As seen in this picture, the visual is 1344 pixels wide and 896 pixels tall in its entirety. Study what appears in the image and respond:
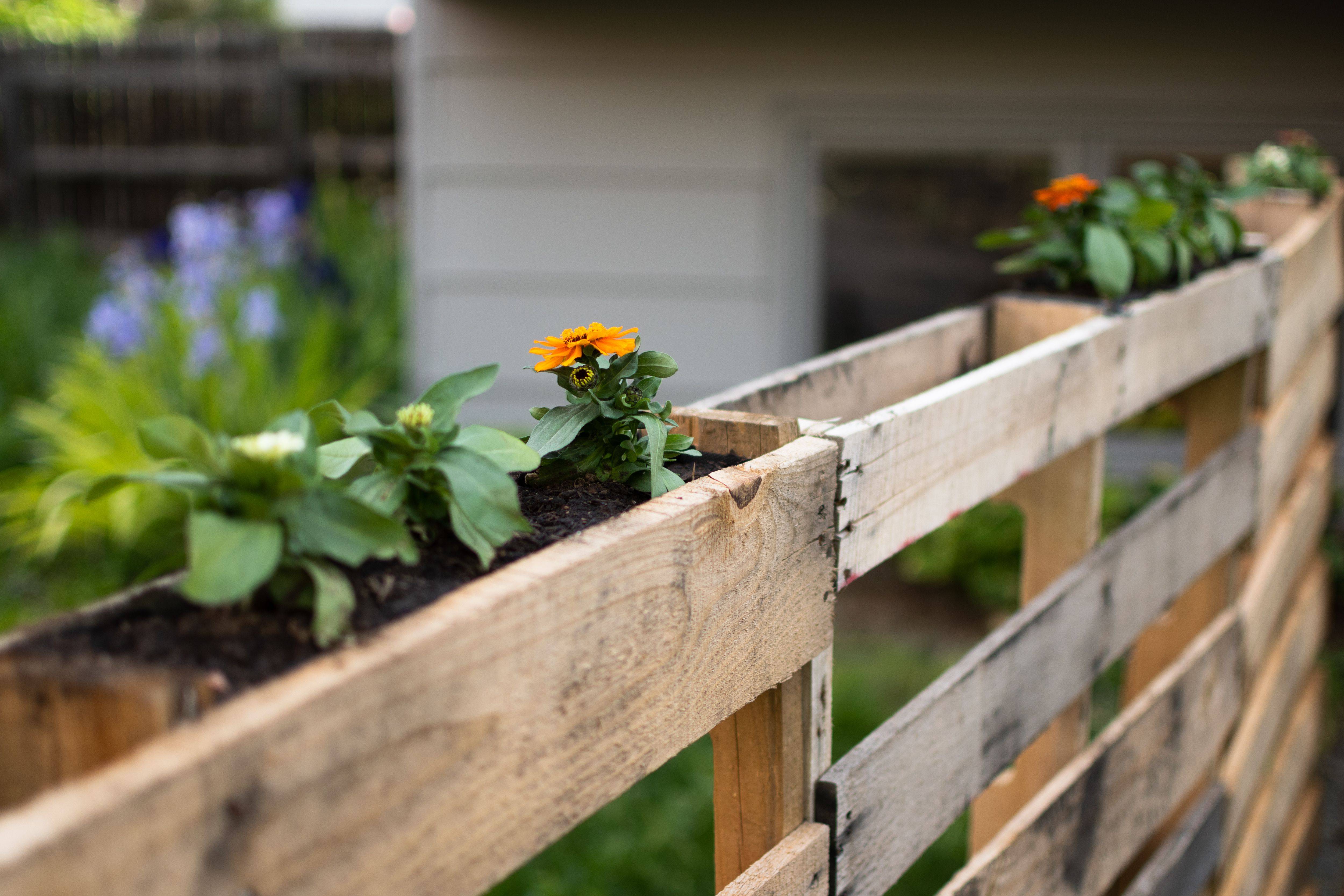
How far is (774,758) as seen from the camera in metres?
0.89

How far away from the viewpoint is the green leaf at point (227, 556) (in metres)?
0.53

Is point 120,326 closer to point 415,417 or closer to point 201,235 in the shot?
point 201,235

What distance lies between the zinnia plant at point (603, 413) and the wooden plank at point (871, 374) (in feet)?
0.38

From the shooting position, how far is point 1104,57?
3.87m

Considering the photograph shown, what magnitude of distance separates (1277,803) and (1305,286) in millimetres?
1138

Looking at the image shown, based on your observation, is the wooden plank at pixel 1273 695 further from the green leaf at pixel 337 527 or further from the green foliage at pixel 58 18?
the green foliage at pixel 58 18

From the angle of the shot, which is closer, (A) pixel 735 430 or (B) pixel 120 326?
(A) pixel 735 430

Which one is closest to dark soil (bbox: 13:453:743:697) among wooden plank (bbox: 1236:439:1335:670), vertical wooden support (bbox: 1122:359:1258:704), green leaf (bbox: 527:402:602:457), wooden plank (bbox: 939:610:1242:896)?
green leaf (bbox: 527:402:602:457)

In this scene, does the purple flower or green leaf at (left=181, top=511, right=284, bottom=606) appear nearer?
green leaf at (left=181, top=511, right=284, bottom=606)

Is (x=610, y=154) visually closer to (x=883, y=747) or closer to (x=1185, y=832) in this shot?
(x=1185, y=832)

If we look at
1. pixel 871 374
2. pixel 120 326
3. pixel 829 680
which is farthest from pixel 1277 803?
pixel 120 326

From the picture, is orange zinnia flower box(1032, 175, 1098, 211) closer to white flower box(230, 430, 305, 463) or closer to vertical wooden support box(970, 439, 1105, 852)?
vertical wooden support box(970, 439, 1105, 852)

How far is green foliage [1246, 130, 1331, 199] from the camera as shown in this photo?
2455 mm

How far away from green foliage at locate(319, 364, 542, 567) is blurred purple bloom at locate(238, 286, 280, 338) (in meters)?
3.74
